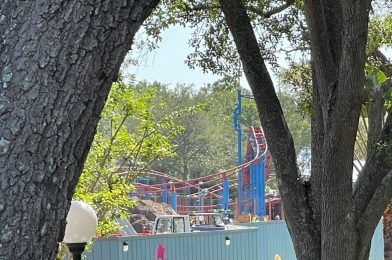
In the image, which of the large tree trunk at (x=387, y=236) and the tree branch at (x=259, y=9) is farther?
the large tree trunk at (x=387, y=236)

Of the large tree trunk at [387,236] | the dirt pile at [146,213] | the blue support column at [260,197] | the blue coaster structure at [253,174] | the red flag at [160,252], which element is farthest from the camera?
the dirt pile at [146,213]

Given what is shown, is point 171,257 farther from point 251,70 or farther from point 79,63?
point 79,63

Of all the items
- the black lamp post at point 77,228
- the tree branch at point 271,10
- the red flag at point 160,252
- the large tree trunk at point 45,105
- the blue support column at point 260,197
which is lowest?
the red flag at point 160,252

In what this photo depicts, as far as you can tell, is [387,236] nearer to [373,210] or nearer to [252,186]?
[252,186]

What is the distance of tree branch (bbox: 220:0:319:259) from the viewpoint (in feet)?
19.1

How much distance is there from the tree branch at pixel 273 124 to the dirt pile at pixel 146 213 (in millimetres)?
18499

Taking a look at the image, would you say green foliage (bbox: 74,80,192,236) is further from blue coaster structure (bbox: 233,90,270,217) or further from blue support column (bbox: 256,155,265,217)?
blue support column (bbox: 256,155,265,217)

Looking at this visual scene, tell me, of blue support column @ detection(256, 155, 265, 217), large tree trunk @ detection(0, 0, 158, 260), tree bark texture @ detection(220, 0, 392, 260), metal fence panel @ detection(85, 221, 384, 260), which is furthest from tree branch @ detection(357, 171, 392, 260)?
blue support column @ detection(256, 155, 265, 217)

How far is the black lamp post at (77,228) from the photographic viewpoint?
5.34m

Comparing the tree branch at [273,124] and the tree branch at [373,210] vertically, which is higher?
the tree branch at [273,124]

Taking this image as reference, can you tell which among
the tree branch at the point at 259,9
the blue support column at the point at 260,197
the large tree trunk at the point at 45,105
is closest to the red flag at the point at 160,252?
the tree branch at the point at 259,9

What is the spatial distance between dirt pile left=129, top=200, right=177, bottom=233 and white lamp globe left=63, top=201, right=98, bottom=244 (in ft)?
61.8

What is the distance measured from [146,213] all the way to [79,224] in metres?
20.6

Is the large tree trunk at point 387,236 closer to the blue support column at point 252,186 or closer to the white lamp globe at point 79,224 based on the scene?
the blue support column at point 252,186
